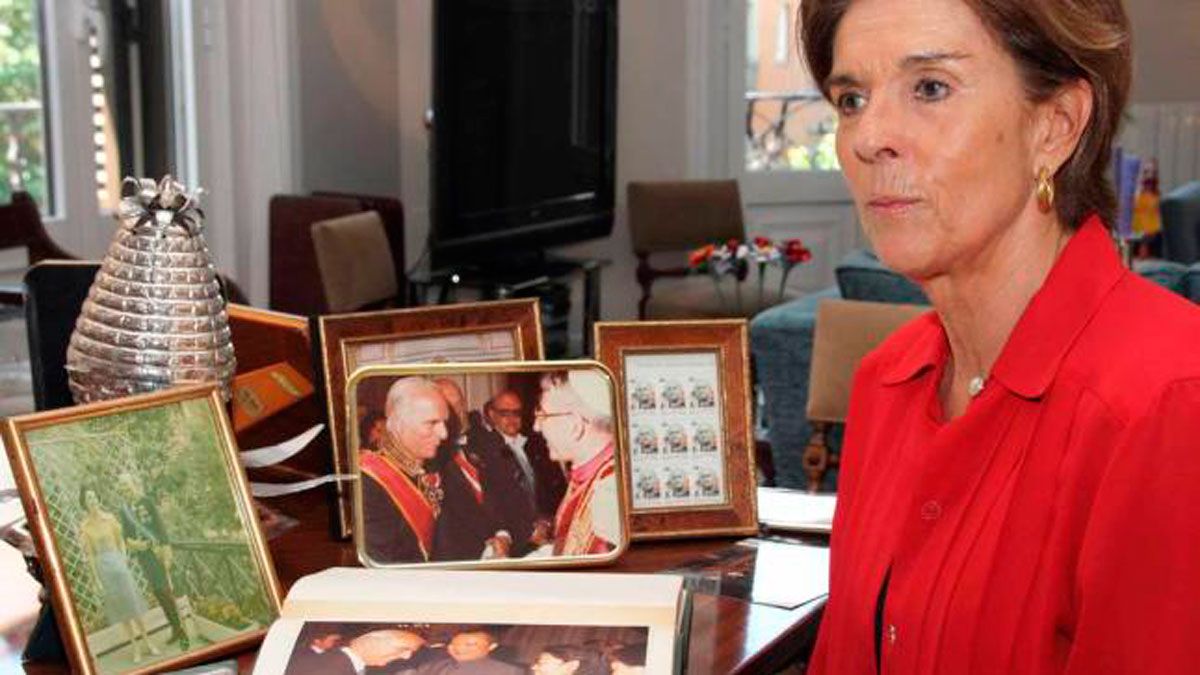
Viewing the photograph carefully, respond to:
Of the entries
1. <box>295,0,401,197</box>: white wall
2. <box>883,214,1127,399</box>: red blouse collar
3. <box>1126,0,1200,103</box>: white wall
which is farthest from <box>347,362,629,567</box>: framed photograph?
<box>1126,0,1200,103</box>: white wall

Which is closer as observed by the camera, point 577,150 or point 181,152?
point 181,152

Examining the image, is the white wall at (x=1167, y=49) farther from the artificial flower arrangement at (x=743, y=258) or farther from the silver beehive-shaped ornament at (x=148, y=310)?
the silver beehive-shaped ornament at (x=148, y=310)

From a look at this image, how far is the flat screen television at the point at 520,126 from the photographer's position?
211 inches

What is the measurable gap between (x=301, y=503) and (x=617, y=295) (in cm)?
548

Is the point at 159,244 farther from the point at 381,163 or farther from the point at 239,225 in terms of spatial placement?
the point at 381,163

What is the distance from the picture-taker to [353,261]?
4820mm

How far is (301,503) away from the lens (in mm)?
1746

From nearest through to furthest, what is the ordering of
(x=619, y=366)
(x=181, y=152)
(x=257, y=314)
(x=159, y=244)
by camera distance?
(x=159, y=244) → (x=619, y=366) → (x=257, y=314) → (x=181, y=152)

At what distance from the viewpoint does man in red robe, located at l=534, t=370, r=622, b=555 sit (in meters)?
1.57

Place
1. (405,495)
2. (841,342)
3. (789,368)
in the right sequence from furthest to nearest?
(789,368) → (841,342) → (405,495)

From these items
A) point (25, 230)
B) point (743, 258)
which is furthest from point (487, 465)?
point (743, 258)

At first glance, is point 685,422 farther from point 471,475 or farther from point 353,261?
point 353,261

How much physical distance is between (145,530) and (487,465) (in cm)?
35

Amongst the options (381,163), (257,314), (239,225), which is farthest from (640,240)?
(257,314)
